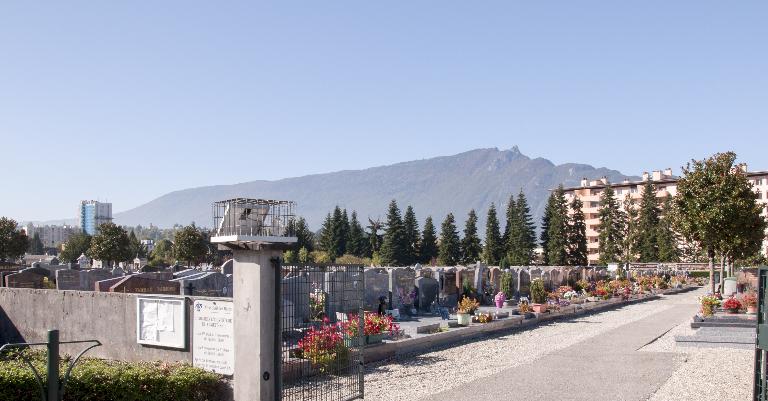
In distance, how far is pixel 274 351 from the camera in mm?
9906

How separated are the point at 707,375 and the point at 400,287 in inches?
599

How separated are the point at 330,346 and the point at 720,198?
27559 millimetres

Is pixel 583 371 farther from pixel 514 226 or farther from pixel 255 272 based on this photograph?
pixel 514 226

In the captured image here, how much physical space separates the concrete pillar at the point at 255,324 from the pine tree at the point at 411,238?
3642 inches

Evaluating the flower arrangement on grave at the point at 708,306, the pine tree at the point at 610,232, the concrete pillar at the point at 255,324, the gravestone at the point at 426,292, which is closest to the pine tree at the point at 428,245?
the pine tree at the point at 610,232

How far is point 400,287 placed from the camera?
28750 millimetres

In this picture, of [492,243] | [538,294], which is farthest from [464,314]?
[492,243]

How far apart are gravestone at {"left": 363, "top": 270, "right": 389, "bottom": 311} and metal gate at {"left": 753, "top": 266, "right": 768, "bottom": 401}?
1954cm

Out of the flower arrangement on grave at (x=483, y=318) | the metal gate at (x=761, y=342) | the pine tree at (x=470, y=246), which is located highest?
the metal gate at (x=761, y=342)

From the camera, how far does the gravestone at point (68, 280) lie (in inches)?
1152

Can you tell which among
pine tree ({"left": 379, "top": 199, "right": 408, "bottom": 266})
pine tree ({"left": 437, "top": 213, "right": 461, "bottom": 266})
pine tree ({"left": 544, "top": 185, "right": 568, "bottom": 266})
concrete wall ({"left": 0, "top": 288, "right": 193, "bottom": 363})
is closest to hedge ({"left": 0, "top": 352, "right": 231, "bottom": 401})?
concrete wall ({"left": 0, "top": 288, "right": 193, "bottom": 363})

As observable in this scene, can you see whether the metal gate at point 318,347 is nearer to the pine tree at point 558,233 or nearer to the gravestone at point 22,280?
the gravestone at point 22,280

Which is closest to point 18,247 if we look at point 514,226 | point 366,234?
point 366,234

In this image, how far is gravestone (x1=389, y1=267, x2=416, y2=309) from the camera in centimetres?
2808
